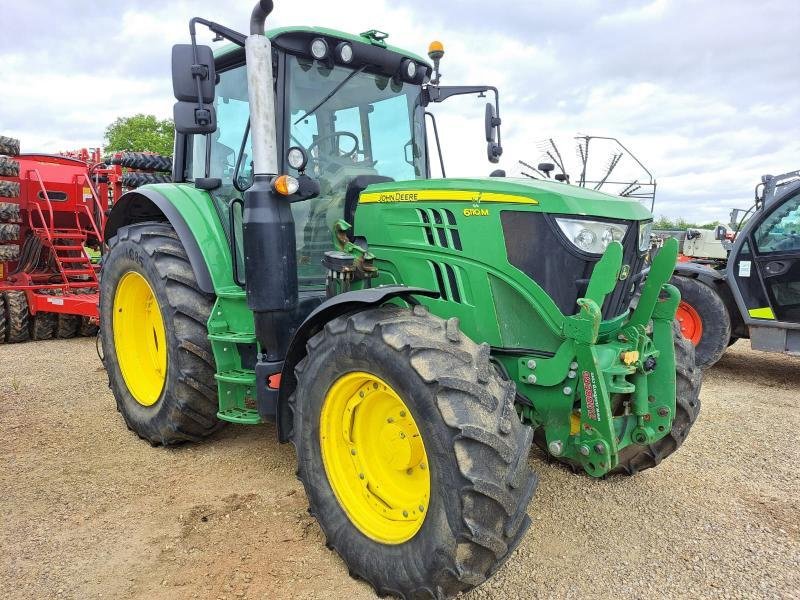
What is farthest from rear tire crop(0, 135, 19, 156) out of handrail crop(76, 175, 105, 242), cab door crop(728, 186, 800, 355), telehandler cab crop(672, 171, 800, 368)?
cab door crop(728, 186, 800, 355)

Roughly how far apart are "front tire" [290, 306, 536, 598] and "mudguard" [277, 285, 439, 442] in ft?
0.28

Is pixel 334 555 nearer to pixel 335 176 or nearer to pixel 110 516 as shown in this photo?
pixel 110 516

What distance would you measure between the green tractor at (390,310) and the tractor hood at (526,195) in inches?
0.5

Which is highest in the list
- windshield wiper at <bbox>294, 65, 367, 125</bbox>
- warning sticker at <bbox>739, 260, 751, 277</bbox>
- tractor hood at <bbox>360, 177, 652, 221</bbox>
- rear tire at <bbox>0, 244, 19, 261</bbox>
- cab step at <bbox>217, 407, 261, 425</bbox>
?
windshield wiper at <bbox>294, 65, 367, 125</bbox>

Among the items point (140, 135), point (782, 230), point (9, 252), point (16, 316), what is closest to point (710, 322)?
point (782, 230)

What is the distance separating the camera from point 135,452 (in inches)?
160

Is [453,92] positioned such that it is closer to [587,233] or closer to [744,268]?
[587,233]

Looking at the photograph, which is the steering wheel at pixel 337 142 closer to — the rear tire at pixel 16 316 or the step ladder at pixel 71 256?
the step ladder at pixel 71 256

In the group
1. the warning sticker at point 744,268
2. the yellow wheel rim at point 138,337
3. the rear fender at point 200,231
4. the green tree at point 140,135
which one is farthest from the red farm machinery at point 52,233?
the green tree at point 140,135

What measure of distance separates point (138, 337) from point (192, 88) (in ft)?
7.39

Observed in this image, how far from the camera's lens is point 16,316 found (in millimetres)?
7516

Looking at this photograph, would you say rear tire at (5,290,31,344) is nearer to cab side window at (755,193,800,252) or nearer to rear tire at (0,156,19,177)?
rear tire at (0,156,19,177)

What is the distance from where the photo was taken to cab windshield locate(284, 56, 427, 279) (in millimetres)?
3482

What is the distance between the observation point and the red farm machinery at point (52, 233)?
7.60 metres
